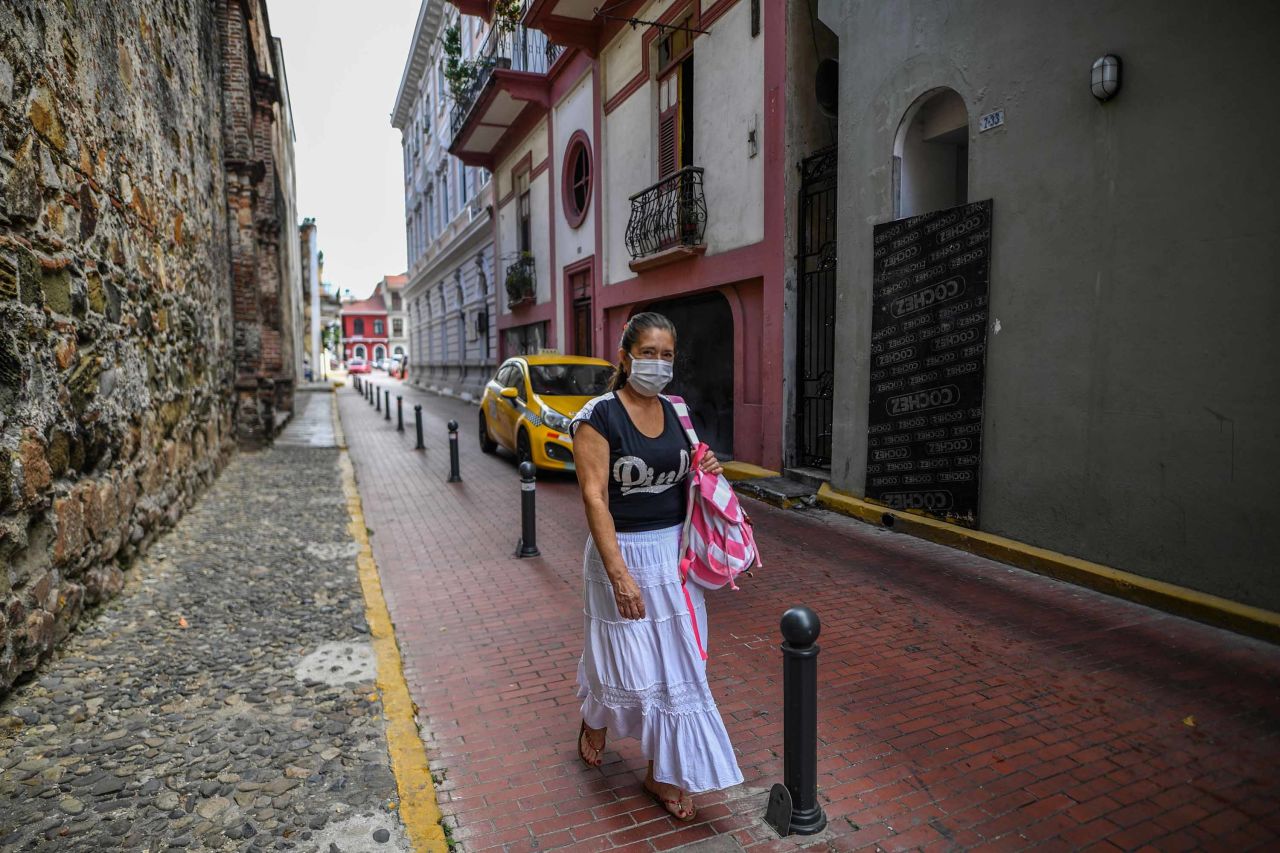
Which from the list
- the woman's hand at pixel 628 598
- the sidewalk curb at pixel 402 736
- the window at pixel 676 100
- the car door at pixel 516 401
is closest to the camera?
the woman's hand at pixel 628 598

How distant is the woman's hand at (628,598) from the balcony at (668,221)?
30.1ft

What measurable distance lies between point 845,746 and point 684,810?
953 mm

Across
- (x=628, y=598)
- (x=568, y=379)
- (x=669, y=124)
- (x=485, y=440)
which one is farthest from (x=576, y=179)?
(x=628, y=598)

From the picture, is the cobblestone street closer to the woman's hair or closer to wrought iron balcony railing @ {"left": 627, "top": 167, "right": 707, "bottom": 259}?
the woman's hair

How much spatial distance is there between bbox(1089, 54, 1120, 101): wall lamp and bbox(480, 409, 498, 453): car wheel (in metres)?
10.1

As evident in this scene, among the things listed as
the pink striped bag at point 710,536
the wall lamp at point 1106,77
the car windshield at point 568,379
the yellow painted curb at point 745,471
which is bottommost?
the yellow painted curb at point 745,471

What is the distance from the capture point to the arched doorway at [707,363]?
11.6 metres

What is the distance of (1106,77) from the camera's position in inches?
214

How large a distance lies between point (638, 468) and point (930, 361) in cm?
505

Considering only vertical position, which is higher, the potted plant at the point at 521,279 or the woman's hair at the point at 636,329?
the potted plant at the point at 521,279

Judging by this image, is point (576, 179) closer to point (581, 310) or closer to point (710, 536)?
point (581, 310)

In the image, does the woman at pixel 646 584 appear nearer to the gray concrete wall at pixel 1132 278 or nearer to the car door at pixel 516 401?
the gray concrete wall at pixel 1132 278

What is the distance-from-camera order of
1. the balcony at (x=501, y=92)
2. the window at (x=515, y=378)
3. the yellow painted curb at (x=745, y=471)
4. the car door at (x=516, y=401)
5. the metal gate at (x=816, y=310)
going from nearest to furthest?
1. the metal gate at (x=816, y=310)
2. the yellow painted curb at (x=745, y=471)
3. the car door at (x=516, y=401)
4. the window at (x=515, y=378)
5. the balcony at (x=501, y=92)

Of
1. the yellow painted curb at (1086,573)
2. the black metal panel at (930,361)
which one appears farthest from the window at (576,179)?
the yellow painted curb at (1086,573)
